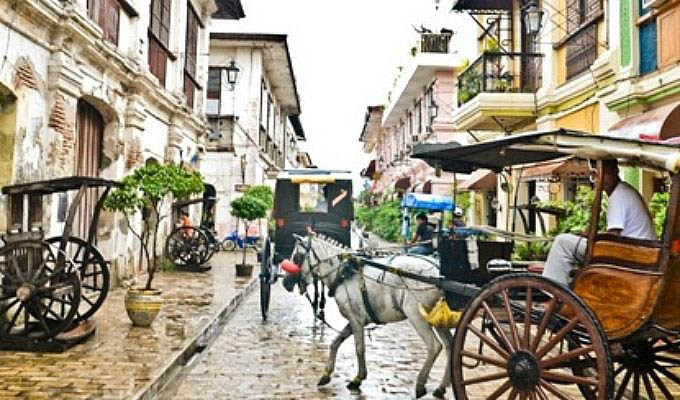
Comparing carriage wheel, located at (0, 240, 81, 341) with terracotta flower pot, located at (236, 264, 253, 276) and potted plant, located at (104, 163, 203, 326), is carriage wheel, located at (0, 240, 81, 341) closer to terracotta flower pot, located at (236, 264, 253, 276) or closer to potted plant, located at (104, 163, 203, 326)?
potted plant, located at (104, 163, 203, 326)

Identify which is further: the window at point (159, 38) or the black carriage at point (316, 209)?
the window at point (159, 38)

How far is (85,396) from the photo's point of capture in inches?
202

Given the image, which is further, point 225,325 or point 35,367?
point 225,325

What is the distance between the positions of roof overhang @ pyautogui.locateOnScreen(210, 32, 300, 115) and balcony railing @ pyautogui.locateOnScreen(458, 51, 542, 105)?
34.1 ft

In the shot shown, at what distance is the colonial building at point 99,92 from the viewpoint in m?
7.48

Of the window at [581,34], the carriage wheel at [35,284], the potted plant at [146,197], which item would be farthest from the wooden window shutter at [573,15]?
the carriage wheel at [35,284]

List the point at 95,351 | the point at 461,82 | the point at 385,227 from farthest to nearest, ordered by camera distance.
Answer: the point at 385,227
the point at 461,82
the point at 95,351

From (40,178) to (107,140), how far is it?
3533 millimetres

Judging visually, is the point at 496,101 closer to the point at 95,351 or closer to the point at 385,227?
the point at 95,351

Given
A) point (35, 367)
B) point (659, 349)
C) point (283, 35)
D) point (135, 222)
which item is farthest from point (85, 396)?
point (283, 35)

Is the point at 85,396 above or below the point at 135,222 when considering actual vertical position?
below

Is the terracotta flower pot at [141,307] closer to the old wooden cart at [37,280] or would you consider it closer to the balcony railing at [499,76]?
the old wooden cart at [37,280]

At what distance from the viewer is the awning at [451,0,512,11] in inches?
627

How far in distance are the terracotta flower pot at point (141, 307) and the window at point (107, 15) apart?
4.75 metres
